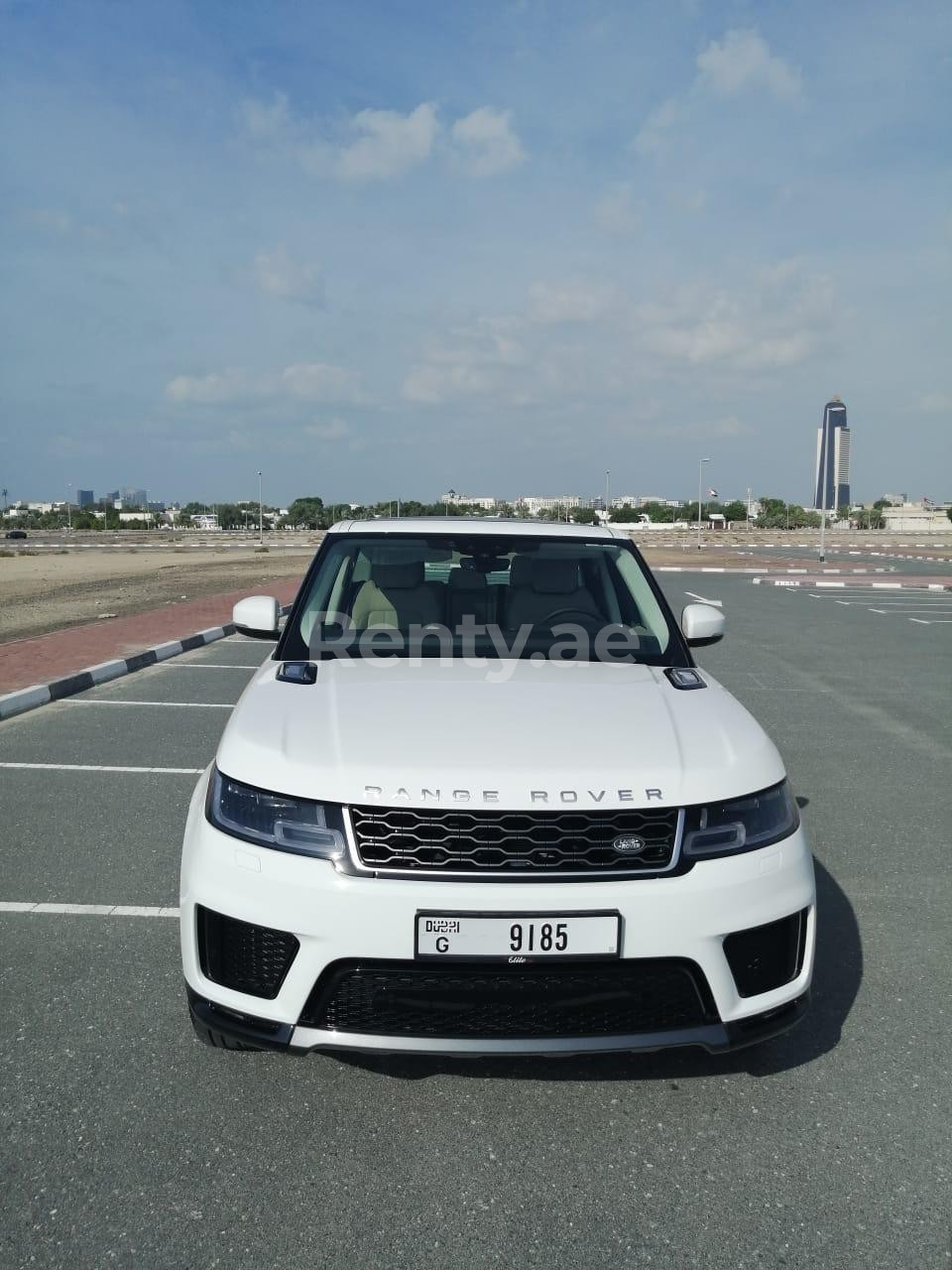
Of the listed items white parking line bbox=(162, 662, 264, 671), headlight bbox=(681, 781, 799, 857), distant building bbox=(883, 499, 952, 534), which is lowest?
distant building bbox=(883, 499, 952, 534)

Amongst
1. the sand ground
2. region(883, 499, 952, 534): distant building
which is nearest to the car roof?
the sand ground

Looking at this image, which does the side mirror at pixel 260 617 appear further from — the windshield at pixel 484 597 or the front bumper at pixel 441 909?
the front bumper at pixel 441 909

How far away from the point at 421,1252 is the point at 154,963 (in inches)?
68.5

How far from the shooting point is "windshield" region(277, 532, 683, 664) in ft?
12.8

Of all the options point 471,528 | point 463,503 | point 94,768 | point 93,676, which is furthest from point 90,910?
point 463,503

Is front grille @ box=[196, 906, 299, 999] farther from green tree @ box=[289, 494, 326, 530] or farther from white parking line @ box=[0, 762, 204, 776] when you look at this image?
green tree @ box=[289, 494, 326, 530]

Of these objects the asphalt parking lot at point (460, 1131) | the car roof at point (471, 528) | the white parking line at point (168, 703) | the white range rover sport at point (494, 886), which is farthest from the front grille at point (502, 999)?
the white parking line at point (168, 703)

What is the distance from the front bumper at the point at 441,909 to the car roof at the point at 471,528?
1975 mm

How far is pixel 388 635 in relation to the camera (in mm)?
3904

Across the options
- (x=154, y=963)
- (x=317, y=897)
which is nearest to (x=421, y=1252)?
(x=317, y=897)

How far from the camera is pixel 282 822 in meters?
2.54

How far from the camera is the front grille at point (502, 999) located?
238cm

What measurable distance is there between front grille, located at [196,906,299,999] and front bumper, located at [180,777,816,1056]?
18 mm

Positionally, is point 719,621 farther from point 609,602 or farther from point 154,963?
point 154,963
